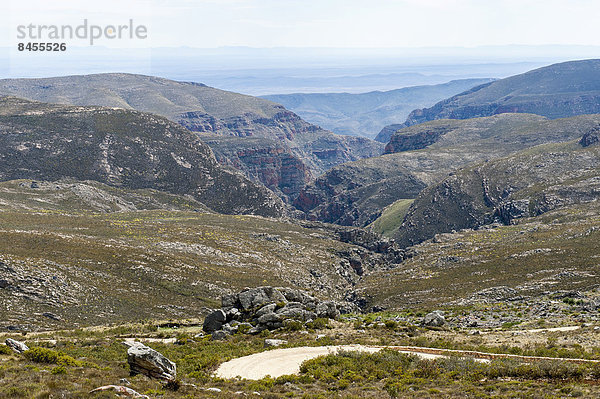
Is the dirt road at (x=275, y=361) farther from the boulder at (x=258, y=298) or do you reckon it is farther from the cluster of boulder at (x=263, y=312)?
the boulder at (x=258, y=298)

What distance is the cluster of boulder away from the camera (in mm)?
50625

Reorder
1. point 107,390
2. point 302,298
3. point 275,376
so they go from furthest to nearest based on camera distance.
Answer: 1. point 302,298
2. point 275,376
3. point 107,390

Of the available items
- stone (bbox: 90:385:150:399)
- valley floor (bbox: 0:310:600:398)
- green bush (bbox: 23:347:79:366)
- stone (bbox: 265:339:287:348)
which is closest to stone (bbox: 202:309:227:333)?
valley floor (bbox: 0:310:600:398)

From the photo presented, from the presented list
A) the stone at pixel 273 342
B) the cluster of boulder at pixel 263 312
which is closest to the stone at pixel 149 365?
the stone at pixel 273 342

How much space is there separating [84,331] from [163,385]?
27041mm

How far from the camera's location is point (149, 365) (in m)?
31.5

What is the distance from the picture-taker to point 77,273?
231 ft

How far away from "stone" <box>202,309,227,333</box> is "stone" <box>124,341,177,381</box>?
19889 mm

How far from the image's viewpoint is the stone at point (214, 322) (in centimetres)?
5222

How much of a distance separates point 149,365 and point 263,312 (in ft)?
74.1

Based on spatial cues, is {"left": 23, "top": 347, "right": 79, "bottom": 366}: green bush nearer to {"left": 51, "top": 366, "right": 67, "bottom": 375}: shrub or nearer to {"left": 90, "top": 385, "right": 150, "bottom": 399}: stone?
{"left": 51, "top": 366, "right": 67, "bottom": 375}: shrub

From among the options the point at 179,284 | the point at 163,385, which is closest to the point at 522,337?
the point at 163,385

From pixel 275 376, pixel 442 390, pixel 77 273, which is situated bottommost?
pixel 77 273

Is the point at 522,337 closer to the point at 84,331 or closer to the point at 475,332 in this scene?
the point at 475,332
